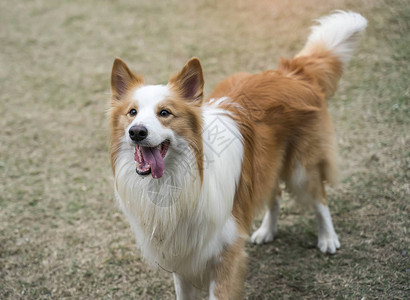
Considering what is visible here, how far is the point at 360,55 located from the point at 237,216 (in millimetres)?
4706

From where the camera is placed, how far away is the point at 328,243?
12.7 ft

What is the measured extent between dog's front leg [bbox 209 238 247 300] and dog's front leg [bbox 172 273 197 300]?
326 millimetres

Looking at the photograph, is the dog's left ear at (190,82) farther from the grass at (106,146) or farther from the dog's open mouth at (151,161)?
the grass at (106,146)

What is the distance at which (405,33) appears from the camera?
7.02 meters

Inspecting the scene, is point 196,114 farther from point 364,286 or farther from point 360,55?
point 360,55

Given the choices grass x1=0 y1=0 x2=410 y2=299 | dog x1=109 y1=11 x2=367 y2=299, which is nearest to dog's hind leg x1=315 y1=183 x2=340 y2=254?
grass x1=0 y1=0 x2=410 y2=299

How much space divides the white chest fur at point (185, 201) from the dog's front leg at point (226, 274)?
60 mm

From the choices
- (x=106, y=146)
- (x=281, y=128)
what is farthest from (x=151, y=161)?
(x=106, y=146)

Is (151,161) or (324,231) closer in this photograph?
(151,161)

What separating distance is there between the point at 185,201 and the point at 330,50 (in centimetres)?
207

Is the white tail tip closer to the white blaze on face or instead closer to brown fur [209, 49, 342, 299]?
brown fur [209, 49, 342, 299]

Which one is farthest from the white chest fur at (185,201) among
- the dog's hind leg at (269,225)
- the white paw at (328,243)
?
the white paw at (328,243)

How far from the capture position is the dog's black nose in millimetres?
2508

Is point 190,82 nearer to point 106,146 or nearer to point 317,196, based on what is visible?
point 317,196
